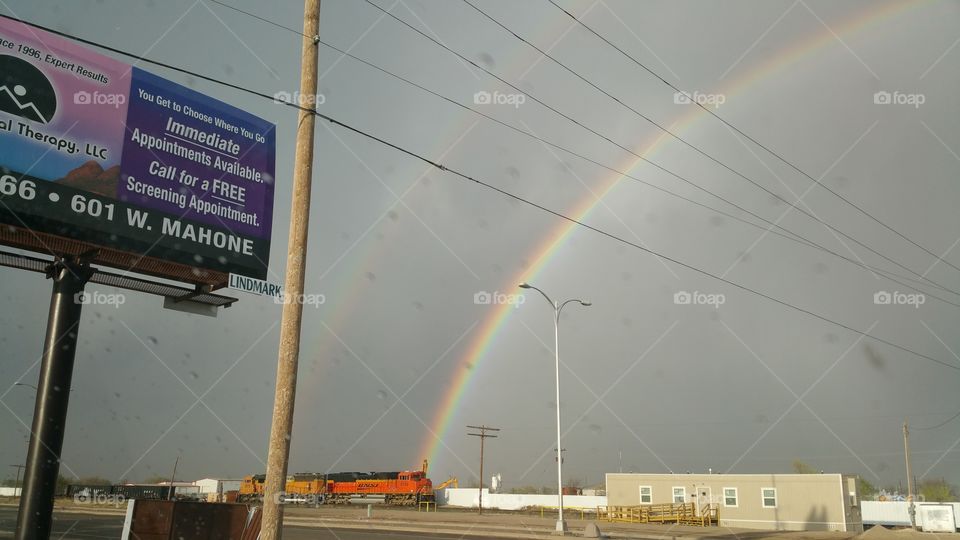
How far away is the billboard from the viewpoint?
1385 cm

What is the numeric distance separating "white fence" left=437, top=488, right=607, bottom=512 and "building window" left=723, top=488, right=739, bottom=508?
3336cm

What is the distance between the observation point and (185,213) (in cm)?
1606

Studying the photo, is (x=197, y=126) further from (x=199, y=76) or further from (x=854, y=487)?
(x=854, y=487)

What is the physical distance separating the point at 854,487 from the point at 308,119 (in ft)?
174

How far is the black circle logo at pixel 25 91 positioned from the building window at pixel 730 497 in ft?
167

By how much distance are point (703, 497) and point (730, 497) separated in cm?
203

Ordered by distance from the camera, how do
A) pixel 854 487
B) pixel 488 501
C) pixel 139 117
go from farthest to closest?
pixel 488 501 < pixel 854 487 < pixel 139 117

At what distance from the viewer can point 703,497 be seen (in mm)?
53438

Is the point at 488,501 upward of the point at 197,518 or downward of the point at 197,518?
downward

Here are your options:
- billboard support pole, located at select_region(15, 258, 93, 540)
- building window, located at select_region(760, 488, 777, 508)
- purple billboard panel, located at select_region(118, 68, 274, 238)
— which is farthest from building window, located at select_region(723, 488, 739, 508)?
billboard support pole, located at select_region(15, 258, 93, 540)

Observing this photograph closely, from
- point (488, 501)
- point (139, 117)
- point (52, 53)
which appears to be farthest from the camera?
point (488, 501)

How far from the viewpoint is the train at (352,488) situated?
74.7 m

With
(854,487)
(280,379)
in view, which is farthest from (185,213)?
(854,487)

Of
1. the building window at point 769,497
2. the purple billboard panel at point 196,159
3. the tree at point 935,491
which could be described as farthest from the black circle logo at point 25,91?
the tree at point 935,491
